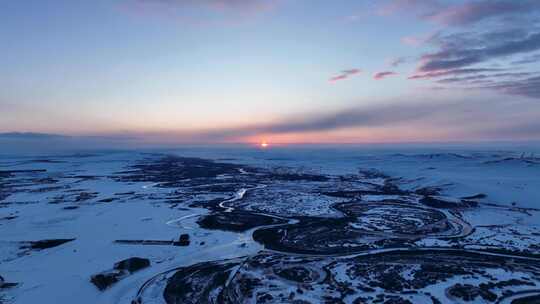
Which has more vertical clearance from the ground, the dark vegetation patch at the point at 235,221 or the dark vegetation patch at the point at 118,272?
the dark vegetation patch at the point at 118,272

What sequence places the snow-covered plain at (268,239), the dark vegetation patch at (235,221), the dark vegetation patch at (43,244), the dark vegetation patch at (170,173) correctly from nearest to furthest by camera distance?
the snow-covered plain at (268,239)
the dark vegetation patch at (43,244)
the dark vegetation patch at (235,221)
the dark vegetation patch at (170,173)

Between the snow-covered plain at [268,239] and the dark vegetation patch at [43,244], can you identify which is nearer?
the snow-covered plain at [268,239]

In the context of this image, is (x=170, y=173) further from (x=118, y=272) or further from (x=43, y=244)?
(x=118, y=272)

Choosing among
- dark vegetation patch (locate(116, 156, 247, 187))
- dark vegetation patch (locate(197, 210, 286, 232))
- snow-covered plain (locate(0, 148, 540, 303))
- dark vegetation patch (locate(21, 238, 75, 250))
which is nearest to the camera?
snow-covered plain (locate(0, 148, 540, 303))

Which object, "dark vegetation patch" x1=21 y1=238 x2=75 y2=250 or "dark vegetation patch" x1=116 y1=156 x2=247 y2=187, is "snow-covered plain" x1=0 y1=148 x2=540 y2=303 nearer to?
"dark vegetation patch" x1=21 y1=238 x2=75 y2=250

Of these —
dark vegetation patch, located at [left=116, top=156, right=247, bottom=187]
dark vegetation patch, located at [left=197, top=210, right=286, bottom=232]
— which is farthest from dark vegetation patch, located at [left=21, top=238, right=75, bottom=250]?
dark vegetation patch, located at [left=116, top=156, right=247, bottom=187]

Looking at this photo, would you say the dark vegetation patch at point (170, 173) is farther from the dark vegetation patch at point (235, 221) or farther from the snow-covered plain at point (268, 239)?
the dark vegetation patch at point (235, 221)

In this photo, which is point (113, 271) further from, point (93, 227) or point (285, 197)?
point (285, 197)

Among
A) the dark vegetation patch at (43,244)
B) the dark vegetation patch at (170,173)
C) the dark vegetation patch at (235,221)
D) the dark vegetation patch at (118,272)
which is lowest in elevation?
the dark vegetation patch at (170,173)

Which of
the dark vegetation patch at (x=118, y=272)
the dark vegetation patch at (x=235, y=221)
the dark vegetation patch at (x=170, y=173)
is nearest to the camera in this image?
the dark vegetation patch at (x=118, y=272)

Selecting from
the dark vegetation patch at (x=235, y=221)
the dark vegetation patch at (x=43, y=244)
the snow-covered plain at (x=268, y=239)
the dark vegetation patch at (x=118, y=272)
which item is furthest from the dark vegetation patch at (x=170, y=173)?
the dark vegetation patch at (x=118, y=272)

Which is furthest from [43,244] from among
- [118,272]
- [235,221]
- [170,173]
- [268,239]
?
[170,173]

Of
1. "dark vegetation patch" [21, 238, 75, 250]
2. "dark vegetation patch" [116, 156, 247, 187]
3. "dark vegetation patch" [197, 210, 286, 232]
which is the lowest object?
"dark vegetation patch" [116, 156, 247, 187]
